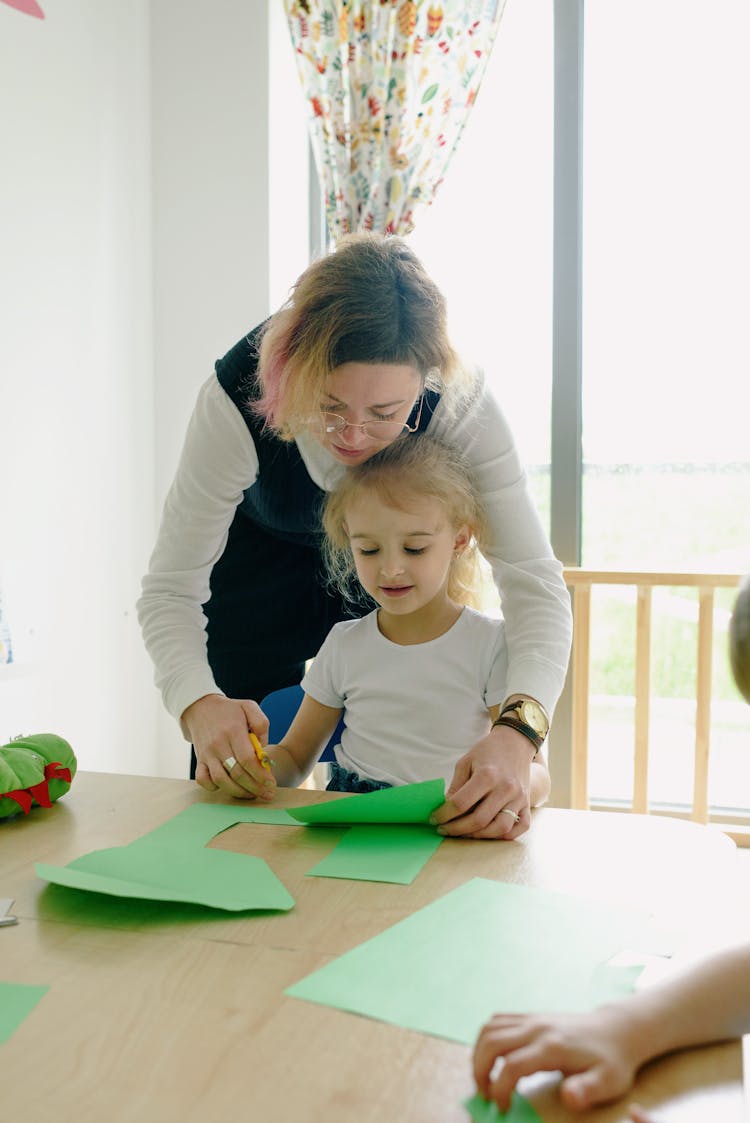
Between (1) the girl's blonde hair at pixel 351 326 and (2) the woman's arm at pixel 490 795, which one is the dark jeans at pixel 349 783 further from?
(1) the girl's blonde hair at pixel 351 326

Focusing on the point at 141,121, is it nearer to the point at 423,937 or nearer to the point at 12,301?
the point at 12,301

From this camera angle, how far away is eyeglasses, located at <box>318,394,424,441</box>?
1.31 metres

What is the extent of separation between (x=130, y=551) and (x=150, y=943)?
7.08ft

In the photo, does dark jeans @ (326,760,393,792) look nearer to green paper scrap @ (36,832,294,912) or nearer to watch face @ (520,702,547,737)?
watch face @ (520,702,547,737)

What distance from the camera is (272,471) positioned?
1553mm

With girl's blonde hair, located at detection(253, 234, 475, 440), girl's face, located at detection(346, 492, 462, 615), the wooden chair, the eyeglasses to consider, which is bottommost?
the wooden chair

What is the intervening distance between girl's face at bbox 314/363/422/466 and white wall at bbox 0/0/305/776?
128 cm

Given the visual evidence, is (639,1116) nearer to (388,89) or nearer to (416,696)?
(416,696)

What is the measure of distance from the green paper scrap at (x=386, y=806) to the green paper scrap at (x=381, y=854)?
0.06 ft

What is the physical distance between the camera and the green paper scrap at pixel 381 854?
97 cm

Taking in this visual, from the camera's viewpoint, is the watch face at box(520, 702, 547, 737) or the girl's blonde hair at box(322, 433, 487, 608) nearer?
the watch face at box(520, 702, 547, 737)

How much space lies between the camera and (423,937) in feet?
2.70

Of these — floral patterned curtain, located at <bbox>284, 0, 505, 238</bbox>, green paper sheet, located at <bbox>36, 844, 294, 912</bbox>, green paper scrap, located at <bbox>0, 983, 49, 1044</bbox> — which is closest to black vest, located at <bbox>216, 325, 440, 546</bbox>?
green paper sheet, located at <bbox>36, 844, 294, 912</bbox>

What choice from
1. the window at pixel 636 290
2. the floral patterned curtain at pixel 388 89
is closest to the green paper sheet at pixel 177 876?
the window at pixel 636 290
